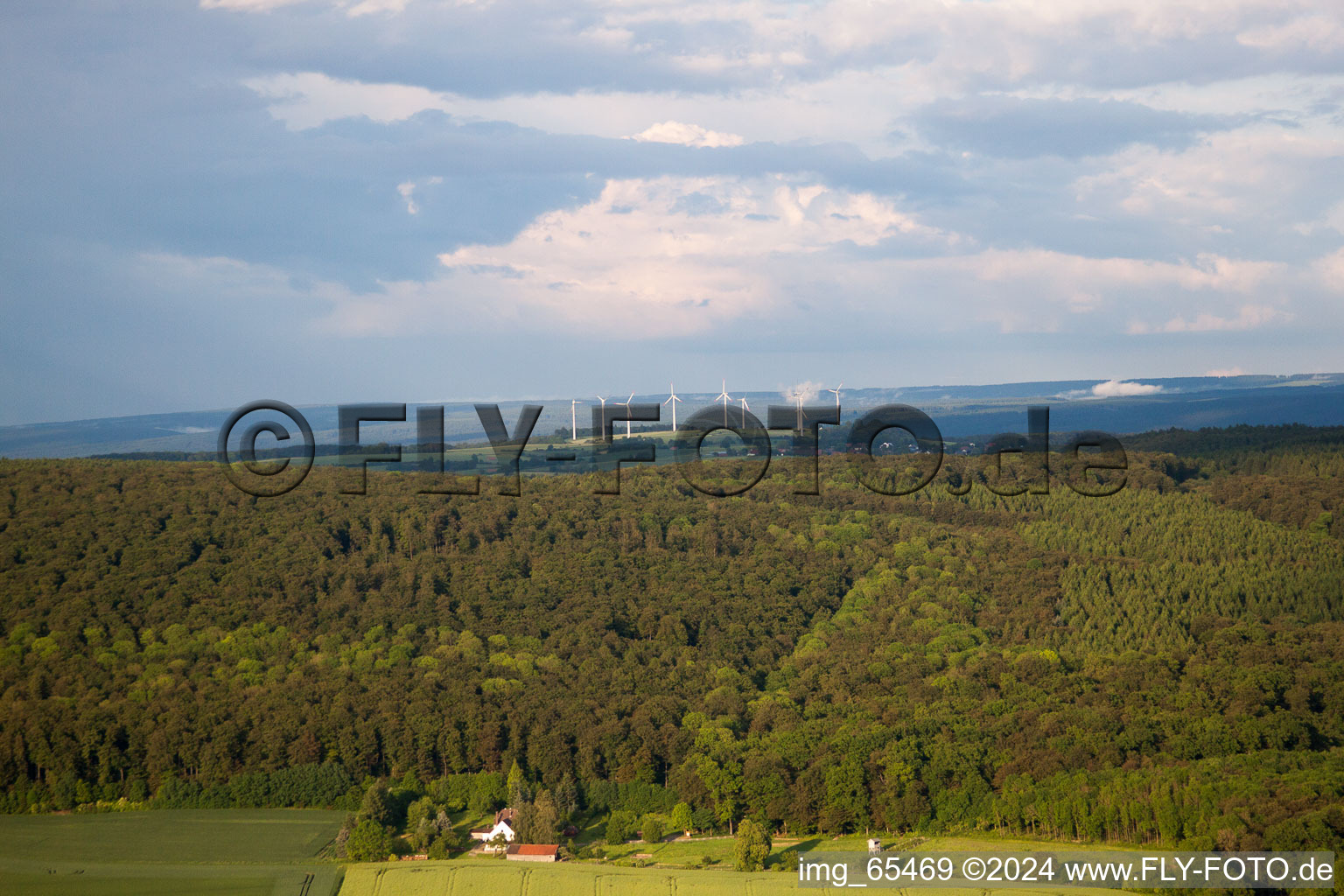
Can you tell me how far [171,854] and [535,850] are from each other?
1437cm

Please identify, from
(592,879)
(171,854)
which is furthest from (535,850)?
(171,854)

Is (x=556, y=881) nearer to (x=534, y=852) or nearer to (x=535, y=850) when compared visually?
(x=534, y=852)

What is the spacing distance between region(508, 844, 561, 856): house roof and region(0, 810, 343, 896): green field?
6486 mm

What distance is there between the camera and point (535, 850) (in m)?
43.4

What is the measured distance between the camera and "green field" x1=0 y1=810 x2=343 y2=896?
136 ft

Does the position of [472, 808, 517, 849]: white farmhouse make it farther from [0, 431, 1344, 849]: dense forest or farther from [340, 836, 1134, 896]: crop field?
[0, 431, 1344, 849]: dense forest

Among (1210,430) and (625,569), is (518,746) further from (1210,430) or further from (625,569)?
(1210,430)

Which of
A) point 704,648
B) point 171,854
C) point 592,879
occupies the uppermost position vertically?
point 704,648

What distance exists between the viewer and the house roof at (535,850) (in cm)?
4312

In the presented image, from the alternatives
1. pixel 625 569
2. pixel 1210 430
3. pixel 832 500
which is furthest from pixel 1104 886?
pixel 1210 430

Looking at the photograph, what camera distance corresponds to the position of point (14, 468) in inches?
3081

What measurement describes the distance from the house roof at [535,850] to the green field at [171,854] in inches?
255

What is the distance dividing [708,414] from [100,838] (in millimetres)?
38798

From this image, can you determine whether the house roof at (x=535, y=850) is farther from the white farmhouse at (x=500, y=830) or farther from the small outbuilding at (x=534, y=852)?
the white farmhouse at (x=500, y=830)
